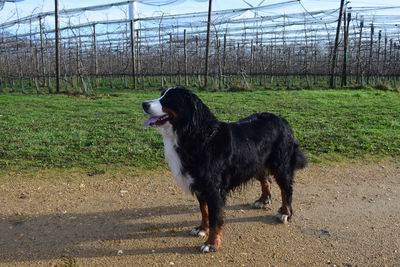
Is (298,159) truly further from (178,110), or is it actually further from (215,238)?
(178,110)

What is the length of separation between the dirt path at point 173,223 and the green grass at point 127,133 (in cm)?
75

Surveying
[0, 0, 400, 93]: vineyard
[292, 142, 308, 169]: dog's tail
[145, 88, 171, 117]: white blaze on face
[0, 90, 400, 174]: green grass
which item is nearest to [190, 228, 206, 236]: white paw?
[145, 88, 171, 117]: white blaze on face

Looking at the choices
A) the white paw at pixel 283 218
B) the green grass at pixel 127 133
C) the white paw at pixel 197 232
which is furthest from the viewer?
the green grass at pixel 127 133

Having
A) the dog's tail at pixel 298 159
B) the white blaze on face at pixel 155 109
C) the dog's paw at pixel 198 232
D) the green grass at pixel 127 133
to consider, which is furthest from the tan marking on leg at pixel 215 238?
the green grass at pixel 127 133

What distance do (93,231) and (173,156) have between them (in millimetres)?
1274

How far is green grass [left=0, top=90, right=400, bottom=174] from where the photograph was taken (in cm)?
612

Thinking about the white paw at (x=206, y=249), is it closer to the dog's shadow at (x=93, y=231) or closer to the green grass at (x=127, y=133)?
the dog's shadow at (x=93, y=231)

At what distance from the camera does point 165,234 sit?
12.2ft

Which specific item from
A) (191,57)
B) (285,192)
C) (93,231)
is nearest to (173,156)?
(93,231)

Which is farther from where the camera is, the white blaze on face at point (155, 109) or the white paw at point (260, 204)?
the white paw at point (260, 204)

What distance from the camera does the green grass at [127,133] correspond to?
612 cm

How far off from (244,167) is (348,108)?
921cm

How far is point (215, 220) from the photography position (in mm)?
3441

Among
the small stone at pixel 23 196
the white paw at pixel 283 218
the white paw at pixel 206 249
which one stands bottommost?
the white paw at pixel 206 249
